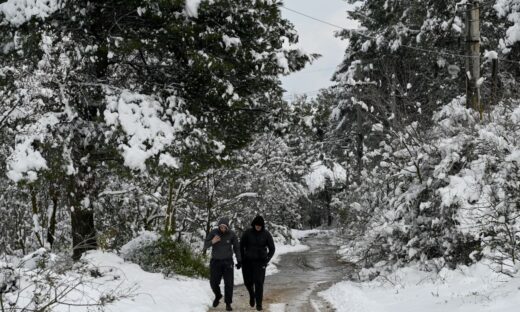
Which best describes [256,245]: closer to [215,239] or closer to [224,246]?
[224,246]

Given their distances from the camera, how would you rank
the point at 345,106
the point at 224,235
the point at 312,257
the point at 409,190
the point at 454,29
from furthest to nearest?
the point at 345,106, the point at 312,257, the point at 454,29, the point at 409,190, the point at 224,235

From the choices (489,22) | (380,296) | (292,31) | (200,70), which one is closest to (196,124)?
(200,70)

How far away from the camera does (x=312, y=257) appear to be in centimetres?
2864

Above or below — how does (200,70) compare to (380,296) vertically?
above

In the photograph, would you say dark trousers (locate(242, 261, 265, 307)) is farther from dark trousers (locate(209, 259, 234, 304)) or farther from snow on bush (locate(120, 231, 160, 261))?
snow on bush (locate(120, 231, 160, 261))

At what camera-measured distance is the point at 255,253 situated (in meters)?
10.0

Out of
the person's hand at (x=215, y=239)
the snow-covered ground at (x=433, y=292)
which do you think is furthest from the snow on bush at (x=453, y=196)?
the person's hand at (x=215, y=239)

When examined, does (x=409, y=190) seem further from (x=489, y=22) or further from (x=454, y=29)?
(x=489, y=22)

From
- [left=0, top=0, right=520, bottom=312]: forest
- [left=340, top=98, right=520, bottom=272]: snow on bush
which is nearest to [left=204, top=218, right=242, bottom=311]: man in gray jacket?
[left=0, top=0, right=520, bottom=312]: forest

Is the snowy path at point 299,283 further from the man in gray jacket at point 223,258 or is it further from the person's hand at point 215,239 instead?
the person's hand at point 215,239

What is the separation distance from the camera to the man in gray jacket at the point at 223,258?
9711mm

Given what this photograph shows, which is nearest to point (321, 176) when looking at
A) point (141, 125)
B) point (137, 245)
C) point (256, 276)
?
point (137, 245)

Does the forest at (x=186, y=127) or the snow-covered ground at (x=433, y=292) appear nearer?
the snow-covered ground at (x=433, y=292)

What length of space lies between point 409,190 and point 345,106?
78.5ft
